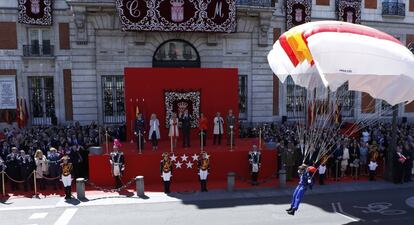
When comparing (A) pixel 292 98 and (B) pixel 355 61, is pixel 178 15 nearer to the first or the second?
(A) pixel 292 98

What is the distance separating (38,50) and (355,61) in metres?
21.5

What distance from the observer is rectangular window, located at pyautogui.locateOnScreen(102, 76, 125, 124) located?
85.8 feet

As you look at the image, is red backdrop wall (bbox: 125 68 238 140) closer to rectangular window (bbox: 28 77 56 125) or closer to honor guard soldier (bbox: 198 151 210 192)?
honor guard soldier (bbox: 198 151 210 192)

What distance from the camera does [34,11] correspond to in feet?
79.9

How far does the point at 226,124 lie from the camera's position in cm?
Answer: 1878

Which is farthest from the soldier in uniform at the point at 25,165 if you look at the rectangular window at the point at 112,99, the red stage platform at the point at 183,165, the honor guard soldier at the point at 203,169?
the rectangular window at the point at 112,99

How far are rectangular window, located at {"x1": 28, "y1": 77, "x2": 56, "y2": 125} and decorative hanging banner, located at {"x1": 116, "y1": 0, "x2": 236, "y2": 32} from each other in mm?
6710

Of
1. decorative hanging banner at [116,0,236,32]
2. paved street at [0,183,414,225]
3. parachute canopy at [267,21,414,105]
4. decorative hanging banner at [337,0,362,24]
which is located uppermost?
decorative hanging banner at [337,0,362,24]

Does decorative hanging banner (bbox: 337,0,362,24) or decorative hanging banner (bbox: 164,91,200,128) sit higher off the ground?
decorative hanging banner (bbox: 337,0,362,24)

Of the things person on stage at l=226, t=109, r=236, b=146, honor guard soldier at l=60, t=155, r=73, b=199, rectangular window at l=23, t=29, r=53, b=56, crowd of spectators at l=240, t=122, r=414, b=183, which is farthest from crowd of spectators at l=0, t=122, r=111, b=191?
rectangular window at l=23, t=29, r=53, b=56

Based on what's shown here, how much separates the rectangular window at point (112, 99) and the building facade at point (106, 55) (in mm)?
66

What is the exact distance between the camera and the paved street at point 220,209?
12336 mm

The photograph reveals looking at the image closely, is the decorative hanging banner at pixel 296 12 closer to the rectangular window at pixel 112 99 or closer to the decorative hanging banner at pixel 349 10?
the decorative hanging banner at pixel 349 10

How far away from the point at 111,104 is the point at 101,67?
8.59ft
